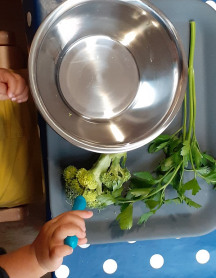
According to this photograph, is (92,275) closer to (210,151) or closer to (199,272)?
(199,272)

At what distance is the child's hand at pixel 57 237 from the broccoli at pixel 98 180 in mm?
62

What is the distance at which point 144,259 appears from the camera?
0.76 meters

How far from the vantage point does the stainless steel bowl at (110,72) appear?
0.67 m

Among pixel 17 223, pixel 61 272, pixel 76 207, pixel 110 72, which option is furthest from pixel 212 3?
pixel 17 223

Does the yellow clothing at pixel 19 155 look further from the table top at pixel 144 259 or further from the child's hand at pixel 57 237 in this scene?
the child's hand at pixel 57 237

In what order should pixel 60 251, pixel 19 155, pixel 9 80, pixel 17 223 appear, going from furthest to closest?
pixel 17 223 < pixel 19 155 < pixel 9 80 < pixel 60 251

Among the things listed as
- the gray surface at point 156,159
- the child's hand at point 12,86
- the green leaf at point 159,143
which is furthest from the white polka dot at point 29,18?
the green leaf at point 159,143

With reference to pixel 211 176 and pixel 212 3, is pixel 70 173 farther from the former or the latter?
pixel 212 3

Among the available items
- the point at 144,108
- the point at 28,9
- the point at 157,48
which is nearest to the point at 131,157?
the point at 144,108

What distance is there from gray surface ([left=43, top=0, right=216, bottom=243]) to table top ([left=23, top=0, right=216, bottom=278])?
35mm

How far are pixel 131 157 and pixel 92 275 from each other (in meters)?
0.25

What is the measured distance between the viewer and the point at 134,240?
2.39 feet

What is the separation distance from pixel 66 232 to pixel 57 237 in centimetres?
2

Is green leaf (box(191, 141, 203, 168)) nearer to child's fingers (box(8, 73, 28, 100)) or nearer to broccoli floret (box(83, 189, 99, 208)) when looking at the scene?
broccoli floret (box(83, 189, 99, 208))
